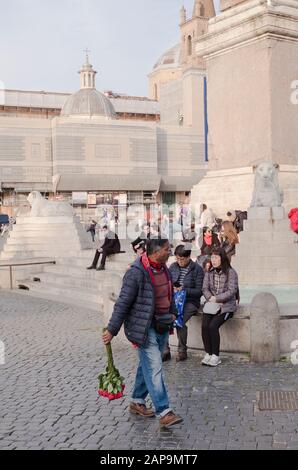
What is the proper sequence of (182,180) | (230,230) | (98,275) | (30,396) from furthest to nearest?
(182,180)
(98,275)
(230,230)
(30,396)

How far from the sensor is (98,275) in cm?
1475

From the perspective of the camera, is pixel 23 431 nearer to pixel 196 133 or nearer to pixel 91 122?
pixel 91 122

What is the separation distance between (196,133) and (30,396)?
6775 centimetres

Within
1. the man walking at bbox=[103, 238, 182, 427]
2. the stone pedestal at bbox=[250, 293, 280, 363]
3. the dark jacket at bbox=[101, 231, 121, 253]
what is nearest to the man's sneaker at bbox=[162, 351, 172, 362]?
the stone pedestal at bbox=[250, 293, 280, 363]

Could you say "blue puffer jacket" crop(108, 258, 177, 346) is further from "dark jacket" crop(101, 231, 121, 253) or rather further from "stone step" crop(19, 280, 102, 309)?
"dark jacket" crop(101, 231, 121, 253)

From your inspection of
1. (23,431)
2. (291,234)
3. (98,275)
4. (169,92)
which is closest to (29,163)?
(169,92)

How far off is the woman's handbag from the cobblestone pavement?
609 millimetres

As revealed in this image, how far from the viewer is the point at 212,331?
25.2 feet

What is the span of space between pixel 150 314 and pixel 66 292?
30.0 ft

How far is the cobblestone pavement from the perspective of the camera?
5234 millimetres

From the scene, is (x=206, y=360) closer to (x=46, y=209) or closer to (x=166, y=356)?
(x=166, y=356)

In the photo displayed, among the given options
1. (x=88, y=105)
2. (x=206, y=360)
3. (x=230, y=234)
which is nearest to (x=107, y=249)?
(x=230, y=234)

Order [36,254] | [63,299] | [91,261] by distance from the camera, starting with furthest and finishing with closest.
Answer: [36,254]
[91,261]
[63,299]

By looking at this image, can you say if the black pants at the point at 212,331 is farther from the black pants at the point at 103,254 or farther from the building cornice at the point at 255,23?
the building cornice at the point at 255,23
